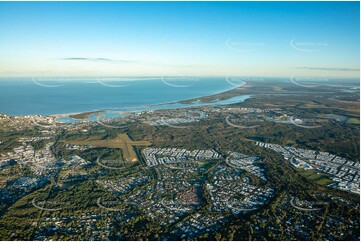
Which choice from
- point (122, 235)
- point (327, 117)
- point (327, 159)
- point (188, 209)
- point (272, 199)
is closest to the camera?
point (122, 235)

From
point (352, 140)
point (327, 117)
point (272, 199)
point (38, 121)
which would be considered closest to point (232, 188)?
point (272, 199)

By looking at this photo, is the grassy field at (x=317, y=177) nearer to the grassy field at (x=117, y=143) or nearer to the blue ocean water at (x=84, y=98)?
the grassy field at (x=117, y=143)

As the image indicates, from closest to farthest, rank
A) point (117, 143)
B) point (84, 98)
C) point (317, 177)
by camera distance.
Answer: point (317, 177), point (117, 143), point (84, 98)

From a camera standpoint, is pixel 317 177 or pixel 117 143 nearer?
pixel 317 177

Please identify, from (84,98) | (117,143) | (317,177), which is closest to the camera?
(317,177)

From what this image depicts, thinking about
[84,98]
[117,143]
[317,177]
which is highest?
[317,177]

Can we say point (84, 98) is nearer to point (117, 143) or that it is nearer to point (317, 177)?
point (117, 143)

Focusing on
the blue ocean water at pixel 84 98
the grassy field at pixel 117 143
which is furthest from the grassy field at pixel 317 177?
→ the blue ocean water at pixel 84 98

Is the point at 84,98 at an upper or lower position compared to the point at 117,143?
lower

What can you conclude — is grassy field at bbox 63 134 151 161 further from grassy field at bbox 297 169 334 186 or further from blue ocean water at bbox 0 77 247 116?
blue ocean water at bbox 0 77 247 116

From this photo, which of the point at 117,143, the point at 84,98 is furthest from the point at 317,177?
the point at 84,98

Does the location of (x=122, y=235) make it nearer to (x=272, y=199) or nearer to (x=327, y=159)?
(x=272, y=199)
